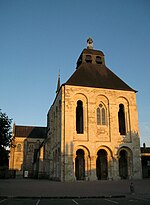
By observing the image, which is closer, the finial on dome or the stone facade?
the finial on dome

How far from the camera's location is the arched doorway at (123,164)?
1230 inches

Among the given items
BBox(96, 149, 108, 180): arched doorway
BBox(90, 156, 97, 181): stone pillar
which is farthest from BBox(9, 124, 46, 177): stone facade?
BBox(90, 156, 97, 181): stone pillar

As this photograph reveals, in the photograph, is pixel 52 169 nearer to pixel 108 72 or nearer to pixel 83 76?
pixel 83 76

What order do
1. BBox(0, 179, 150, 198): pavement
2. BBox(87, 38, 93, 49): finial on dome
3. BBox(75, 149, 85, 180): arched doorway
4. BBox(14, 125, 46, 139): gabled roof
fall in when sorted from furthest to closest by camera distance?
1. BBox(14, 125, 46, 139): gabled roof
2. BBox(87, 38, 93, 49): finial on dome
3. BBox(75, 149, 85, 180): arched doorway
4. BBox(0, 179, 150, 198): pavement

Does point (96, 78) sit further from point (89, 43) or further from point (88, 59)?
point (89, 43)

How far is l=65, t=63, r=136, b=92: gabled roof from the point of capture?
3210 centimetres

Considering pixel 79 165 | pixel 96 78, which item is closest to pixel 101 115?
pixel 96 78

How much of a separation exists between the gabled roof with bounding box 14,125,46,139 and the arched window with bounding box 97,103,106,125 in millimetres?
37444

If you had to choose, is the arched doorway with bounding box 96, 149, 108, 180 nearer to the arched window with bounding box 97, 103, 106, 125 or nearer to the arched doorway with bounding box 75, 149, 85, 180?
the arched doorway with bounding box 75, 149, 85, 180

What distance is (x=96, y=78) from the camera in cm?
3394

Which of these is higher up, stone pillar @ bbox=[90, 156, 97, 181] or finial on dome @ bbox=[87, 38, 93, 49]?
finial on dome @ bbox=[87, 38, 93, 49]

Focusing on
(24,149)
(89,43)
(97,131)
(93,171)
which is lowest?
(93,171)

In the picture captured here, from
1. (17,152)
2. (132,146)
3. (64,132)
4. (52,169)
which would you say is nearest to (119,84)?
(132,146)

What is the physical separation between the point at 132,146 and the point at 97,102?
25.6 feet
